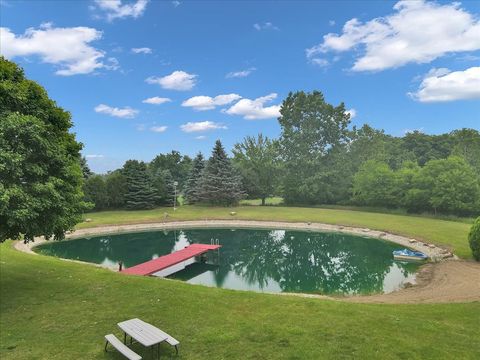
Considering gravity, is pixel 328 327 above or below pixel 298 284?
above

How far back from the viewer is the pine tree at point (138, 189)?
49250 mm

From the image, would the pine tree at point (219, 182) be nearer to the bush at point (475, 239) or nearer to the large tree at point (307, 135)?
the large tree at point (307, 135)

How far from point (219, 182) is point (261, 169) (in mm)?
10238

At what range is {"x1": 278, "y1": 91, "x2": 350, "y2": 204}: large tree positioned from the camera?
2195 inches

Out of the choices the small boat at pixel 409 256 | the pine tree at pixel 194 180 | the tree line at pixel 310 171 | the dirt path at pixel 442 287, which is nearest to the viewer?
the dirt path at pixel 442 287

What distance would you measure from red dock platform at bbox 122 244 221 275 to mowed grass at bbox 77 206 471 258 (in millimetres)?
16648

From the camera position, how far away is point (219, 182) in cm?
5088

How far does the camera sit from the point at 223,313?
9.95 metres

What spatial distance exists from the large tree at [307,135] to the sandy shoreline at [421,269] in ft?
52.4

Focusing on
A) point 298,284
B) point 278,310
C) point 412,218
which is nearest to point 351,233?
point 412,218

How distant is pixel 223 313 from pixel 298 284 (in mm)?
12240

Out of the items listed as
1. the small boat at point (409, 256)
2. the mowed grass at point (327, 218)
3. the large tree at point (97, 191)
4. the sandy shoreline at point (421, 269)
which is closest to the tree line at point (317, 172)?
the large tree at point (97, 191)

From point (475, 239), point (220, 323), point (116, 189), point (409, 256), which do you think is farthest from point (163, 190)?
point (220, 323)

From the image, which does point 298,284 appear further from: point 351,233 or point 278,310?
point 351,233
